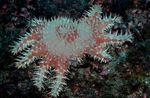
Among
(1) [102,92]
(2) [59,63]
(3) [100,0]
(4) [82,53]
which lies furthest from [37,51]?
(3) [100,0]

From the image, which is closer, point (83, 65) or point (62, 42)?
point (62, 42)

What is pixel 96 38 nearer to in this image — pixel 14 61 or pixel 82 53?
pixel 82 53

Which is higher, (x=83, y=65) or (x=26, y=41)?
(x=26, y=41)

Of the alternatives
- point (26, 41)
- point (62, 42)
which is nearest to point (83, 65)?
point (62, 42)

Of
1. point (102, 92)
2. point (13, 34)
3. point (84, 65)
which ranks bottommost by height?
point (102, 92)

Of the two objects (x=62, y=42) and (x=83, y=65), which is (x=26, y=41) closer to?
A: (x=62, y=42)

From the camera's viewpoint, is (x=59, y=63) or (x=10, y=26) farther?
(x=10, y=26)

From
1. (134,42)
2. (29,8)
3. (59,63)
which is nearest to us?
(59,63)

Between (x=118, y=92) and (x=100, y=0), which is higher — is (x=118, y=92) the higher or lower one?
the lower one
